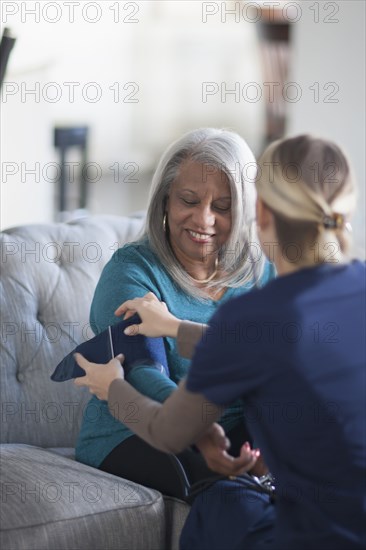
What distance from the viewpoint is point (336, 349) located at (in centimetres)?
149

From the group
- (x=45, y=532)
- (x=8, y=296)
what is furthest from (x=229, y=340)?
(x=8, y=296)

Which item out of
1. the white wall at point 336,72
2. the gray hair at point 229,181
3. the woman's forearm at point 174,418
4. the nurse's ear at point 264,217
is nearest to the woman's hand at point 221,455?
the woman's forearm at point 174,418

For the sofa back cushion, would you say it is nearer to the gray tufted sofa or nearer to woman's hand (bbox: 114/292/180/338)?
the gray tufted sofa

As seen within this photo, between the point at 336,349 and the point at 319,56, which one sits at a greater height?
the point at 319,56

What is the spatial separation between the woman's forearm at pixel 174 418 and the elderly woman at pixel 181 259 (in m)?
0.40

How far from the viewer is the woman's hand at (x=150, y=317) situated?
6.27 ft

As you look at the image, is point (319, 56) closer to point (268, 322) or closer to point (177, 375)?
point (177, 375)

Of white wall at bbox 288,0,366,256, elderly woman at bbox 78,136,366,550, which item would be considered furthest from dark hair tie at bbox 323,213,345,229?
white wall at bbox 288,0,366,256

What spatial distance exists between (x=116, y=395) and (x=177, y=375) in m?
0.39

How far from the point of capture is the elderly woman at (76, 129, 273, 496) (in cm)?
213

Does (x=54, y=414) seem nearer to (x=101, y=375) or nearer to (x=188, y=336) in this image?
(x=101, y=375)

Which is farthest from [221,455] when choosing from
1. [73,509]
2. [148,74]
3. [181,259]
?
[148,74]

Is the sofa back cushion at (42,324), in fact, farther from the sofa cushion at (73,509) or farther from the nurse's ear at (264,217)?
the nurse's ear at (264,217)

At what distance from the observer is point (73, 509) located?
1.91 m
